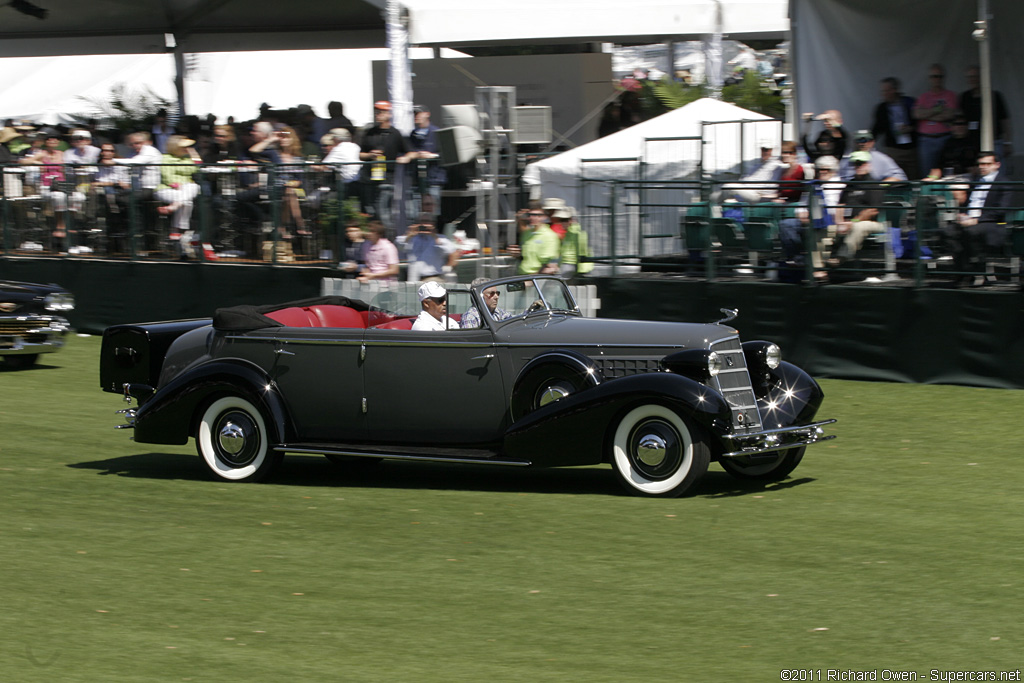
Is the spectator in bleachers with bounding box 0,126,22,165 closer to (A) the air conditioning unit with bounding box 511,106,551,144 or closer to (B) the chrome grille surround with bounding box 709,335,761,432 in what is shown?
(A) the air conditioning unit with bounding box 511,106,551,144

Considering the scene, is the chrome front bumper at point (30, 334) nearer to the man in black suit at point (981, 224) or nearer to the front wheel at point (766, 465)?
the front wheel at point (766, 465)

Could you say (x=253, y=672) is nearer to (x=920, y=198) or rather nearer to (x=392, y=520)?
(x=392, y=520)

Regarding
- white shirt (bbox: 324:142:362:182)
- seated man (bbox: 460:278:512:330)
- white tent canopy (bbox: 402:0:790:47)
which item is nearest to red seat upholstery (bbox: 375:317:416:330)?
seated man (bbox: 460:278:512:330)

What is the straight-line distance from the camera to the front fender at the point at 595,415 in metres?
7.37

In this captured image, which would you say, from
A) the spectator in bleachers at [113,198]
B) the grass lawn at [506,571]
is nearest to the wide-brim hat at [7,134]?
the spectator in bleachers at [113,198]

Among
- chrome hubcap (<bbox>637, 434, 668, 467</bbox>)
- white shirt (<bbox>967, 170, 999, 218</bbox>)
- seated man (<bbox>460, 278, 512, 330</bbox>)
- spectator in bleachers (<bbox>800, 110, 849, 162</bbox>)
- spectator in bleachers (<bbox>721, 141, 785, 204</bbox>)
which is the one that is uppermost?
spectator in bleachers (<bbox>800, 110, 849, 162</bbox>)

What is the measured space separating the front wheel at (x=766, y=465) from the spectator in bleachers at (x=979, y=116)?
23.2 ft

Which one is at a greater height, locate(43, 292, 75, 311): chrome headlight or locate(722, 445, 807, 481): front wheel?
locate(43, 292, 75, 311): chrome headlight

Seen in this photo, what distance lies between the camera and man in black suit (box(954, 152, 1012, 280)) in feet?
38.1

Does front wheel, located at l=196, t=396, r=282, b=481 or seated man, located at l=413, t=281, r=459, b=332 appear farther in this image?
front wheel, located at l=196, t=396, r=282, b=481

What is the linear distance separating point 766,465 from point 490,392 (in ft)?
6.27

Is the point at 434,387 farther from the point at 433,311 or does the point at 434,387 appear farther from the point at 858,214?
the point at 858,214

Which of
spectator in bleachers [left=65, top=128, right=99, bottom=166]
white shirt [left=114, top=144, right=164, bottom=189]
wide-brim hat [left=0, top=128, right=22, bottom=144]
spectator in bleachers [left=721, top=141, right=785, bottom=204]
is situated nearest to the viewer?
spectator in bleachers [left=721, top=141, right=785, bottom=204]

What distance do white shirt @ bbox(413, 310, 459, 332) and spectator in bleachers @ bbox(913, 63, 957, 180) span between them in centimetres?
802
